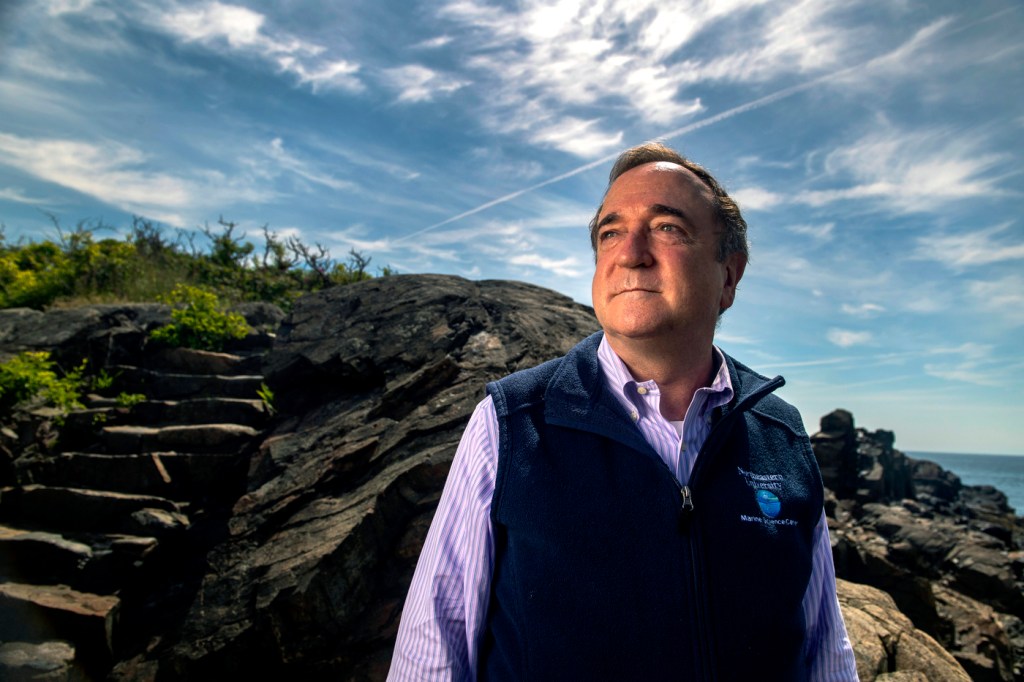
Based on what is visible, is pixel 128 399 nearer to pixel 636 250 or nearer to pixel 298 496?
pixel 298 496

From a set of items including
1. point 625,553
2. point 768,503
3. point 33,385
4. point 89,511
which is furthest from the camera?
point 33,385

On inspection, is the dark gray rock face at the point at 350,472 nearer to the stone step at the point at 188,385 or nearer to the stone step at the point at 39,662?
the stone step at the point at 39,662

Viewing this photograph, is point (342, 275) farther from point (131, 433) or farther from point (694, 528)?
point (694, 528)

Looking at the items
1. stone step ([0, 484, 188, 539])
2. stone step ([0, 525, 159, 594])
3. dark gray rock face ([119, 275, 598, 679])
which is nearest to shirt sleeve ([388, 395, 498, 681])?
dark gray rock face ([119, 275, 598, 679])

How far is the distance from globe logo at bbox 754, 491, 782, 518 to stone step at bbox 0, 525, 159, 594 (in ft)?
23.6

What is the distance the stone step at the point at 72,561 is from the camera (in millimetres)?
6484

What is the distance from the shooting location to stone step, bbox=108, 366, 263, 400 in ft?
32.9

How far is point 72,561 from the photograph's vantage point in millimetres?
6598

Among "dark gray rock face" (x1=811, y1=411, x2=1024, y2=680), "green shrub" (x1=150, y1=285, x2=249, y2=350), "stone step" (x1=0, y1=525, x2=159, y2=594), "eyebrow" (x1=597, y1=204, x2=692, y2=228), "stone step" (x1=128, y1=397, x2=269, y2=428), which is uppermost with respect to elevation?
"green shrub" (x1=150, y1=285, x2=249, y2=350)

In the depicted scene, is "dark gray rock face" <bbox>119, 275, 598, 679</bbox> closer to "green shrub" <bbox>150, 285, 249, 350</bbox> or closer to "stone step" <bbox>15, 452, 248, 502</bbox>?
"stone step" <bbox>15, 452, 248, 502</bbox>

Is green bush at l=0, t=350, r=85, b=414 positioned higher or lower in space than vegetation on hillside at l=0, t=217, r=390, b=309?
lower

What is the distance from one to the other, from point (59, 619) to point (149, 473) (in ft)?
7.79

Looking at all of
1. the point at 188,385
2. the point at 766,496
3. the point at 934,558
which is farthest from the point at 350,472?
the point at 934,558

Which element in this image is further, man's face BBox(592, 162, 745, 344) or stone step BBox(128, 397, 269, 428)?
stone step BBox(128, 397, 269, 428)
